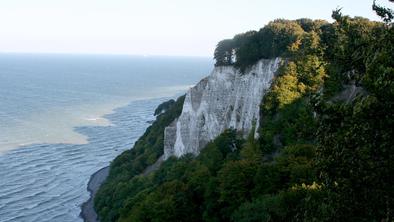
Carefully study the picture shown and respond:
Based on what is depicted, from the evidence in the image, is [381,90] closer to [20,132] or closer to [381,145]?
[381,145]

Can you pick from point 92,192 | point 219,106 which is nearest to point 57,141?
point 92,192

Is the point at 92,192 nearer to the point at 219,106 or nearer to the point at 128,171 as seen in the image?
the point at 128,171

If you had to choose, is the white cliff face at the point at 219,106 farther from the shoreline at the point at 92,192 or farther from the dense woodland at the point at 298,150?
the shoreline at the point at 92,192

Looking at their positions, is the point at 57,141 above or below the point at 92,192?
above

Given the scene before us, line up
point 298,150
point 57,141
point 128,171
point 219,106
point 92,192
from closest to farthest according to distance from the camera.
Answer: point 298,150
point 219,106
point 128,171
point 92,192
point 57,141

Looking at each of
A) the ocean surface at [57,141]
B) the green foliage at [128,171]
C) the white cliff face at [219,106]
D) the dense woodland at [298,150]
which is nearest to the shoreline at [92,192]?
the ocean surface at [57,141]

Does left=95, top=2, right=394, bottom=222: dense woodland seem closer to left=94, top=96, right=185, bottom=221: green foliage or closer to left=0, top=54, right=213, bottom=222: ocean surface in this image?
left=94, top=96, right=185, bottom=221: green foliage
